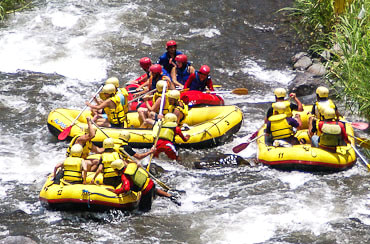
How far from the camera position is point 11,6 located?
53.1 ft

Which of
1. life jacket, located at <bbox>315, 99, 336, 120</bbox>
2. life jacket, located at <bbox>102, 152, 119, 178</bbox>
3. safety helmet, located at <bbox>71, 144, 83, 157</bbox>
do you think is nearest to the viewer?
life jacket, located at <bbox>102, 152, 119, 178</bbox>

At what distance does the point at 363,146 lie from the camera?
955cm

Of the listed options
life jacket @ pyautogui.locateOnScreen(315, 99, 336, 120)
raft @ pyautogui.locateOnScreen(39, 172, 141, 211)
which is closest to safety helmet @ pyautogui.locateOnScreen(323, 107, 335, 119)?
life jacket @ pyautogui.locateOnScreen(315, 99, 336, 120)

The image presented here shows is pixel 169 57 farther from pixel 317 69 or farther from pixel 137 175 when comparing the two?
pixel 137 175

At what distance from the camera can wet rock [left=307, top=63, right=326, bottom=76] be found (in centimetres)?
1331

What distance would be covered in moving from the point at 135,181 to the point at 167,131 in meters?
1.53

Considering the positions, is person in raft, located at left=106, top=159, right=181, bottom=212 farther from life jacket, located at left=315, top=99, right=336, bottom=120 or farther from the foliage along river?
life jacket, located at left=315, top=99, right=336, bottom=120

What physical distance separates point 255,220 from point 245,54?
23.7 feet

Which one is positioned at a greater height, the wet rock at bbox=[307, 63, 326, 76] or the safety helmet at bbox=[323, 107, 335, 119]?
the safety helmet at bbox=[323, 107, 335, 119]

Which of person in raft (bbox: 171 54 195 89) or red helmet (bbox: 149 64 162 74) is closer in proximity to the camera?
red helmet (bbox: 149 64 162 74)

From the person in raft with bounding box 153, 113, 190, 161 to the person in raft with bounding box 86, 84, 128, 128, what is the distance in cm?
102

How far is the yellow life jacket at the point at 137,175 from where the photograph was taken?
8125 millimetres

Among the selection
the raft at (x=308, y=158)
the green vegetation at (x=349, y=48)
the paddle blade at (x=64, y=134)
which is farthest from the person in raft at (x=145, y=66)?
the green vegetation at (x=349, y=48)

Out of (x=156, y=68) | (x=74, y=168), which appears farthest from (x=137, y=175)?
(x=156, y=68)
